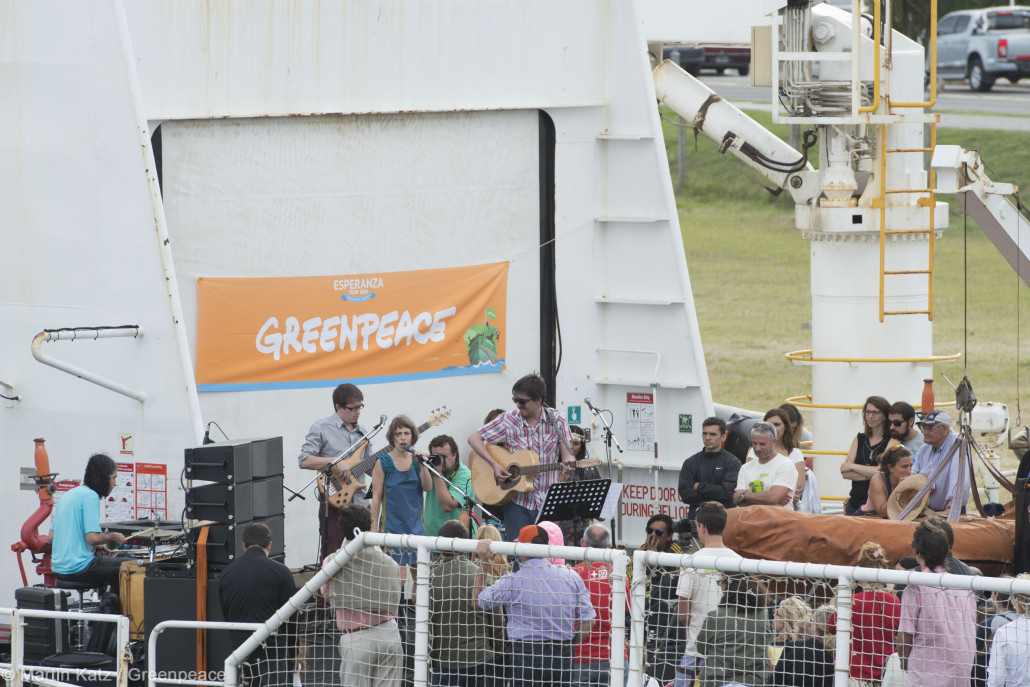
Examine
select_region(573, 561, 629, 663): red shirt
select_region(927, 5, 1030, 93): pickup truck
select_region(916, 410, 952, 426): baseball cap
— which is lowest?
select_region(573, 561, 629, 663): red shirt

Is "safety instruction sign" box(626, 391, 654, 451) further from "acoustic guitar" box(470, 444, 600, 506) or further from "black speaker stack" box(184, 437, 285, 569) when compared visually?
"black speaker stack" box(184, 437, 285, 569)

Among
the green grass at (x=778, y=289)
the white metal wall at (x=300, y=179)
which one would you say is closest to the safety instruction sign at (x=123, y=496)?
the white metal wall at (x=300, y=179)

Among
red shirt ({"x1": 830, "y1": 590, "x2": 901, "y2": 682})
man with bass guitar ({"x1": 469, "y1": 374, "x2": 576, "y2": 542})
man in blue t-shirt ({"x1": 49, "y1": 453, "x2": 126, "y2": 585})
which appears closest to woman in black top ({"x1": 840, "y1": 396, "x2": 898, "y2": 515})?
man with bass guitar ({"x1": 469, "y1": 374, "x2": 576, "y2": 542})

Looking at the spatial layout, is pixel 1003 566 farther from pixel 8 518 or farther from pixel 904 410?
pixel 8 518

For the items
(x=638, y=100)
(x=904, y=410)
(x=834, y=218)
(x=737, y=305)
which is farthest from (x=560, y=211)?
(x=737, y=305)

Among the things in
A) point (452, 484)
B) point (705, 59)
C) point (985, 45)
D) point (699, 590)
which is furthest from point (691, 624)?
point (705, 59)

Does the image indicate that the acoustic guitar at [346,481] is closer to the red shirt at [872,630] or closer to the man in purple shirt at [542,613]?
the man in purple shirt at [542,613]

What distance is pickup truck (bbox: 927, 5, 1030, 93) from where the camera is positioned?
1332 inches

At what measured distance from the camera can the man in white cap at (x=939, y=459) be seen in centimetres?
980

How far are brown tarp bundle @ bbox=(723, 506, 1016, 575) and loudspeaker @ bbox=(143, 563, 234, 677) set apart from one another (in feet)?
10.7

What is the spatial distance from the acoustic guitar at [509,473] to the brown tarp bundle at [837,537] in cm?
162

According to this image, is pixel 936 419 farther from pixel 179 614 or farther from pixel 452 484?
pixel 179 614

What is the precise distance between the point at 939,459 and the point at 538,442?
9.27 ft

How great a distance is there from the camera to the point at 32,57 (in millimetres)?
10031
